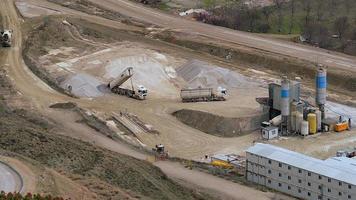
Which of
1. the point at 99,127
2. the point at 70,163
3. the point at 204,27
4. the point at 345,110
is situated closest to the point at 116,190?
the point at 70,163

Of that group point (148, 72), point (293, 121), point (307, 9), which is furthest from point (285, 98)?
point (307, 9)

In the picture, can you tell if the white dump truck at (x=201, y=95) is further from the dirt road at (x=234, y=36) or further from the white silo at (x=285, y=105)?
the dirt road at (x=234, y=36)

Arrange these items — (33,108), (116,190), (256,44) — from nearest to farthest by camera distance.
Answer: (116,190) < (33,108) < (256,44)

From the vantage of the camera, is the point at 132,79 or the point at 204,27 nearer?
the point at 132,79

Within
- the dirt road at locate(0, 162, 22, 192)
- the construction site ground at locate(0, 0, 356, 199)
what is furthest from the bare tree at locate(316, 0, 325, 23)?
the dirt road at locate(0, 162, 22, 192)

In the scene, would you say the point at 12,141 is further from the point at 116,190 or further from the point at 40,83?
the point at 40,83

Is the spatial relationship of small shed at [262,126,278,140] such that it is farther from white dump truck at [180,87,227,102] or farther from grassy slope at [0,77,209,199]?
grassy slope at [0,77,209,199]
